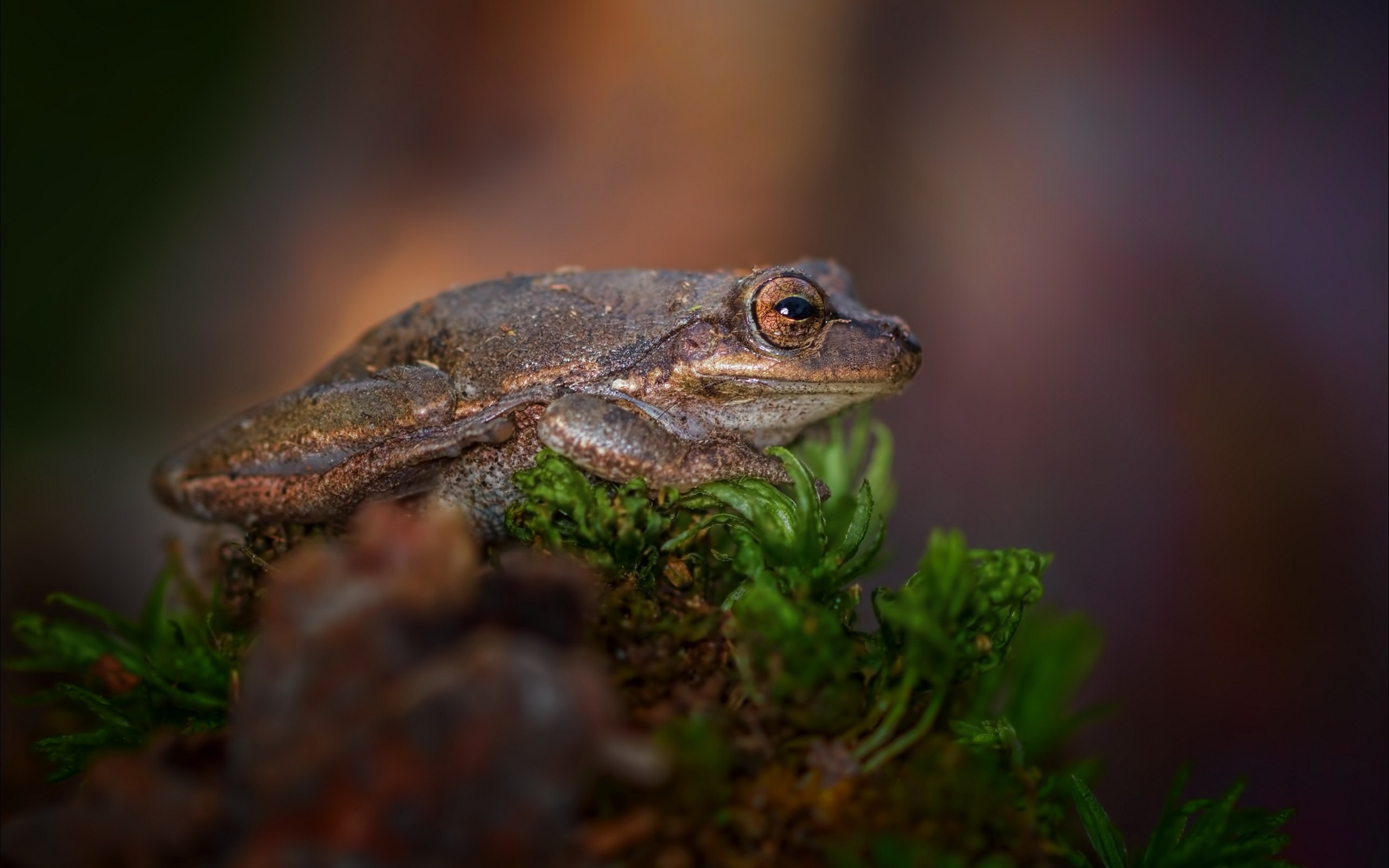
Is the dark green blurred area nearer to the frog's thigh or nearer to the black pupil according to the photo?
the frog's thigh

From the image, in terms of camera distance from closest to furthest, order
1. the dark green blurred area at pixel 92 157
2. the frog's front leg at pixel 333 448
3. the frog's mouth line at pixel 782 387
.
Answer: the frog's front leg at pixel 333 448 → the frog's mouth line at pixel 782 387 → the dark green blurred area at pixel 92 157

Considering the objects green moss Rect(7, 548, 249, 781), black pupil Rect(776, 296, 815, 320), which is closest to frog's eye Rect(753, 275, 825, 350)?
black pupil Rect(776, 296, 815, 320)

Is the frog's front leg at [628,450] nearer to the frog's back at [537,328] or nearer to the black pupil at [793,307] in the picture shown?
the frog's back at [537,328]

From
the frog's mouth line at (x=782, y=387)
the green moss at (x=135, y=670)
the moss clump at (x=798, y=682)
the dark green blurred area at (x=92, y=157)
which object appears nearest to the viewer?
the moss clump at (x=798, y=682)

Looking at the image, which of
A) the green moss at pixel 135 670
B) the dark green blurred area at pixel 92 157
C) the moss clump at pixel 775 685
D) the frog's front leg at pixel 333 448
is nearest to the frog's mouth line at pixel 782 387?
the moss clump at pixel 775 685

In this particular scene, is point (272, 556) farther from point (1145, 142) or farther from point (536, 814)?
point (1145, 142)

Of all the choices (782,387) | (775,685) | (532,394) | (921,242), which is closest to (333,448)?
(532,394)
